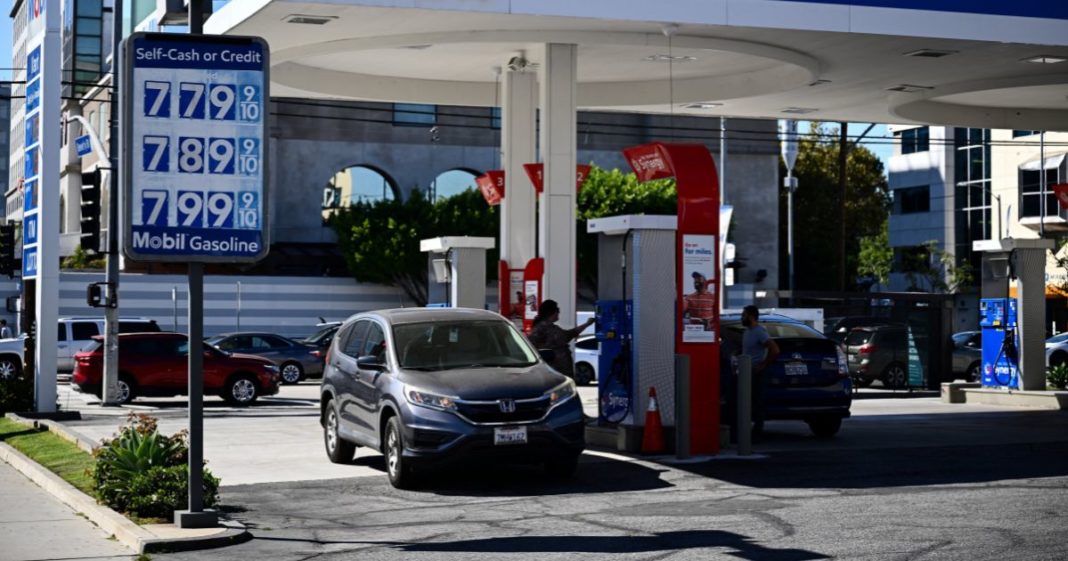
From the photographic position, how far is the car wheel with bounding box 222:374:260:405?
30.6 metres

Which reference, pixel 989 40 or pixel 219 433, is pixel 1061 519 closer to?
pixel 989 40

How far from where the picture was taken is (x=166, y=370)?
30656 millimetres

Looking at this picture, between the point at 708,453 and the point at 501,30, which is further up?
the point at 501,30

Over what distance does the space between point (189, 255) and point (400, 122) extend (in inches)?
2045

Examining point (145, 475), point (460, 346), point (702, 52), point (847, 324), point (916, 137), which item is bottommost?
point (145, 475)

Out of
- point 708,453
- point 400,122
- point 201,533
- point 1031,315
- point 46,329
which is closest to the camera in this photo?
point 201,533

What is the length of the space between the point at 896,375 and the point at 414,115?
34227 mm

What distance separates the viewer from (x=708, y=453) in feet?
56.4

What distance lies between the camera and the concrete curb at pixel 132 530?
10977 millimetres

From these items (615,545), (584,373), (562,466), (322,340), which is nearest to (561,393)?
(562,466)

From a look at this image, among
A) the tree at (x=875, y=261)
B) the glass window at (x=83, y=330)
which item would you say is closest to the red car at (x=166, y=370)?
the glass window at (x=83, y=330)

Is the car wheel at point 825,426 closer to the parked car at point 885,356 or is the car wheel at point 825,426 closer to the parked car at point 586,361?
the parked car at point 885,356

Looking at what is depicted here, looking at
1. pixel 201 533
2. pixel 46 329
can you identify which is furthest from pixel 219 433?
pixel 201 533

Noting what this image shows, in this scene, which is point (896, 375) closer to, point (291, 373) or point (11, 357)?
point (291, 373)
